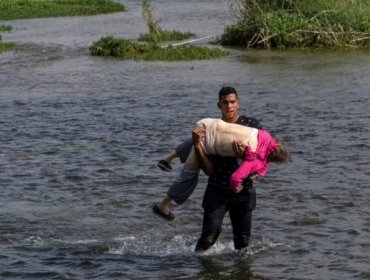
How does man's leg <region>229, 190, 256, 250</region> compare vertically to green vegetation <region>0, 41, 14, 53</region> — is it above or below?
below

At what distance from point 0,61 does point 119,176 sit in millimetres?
16024

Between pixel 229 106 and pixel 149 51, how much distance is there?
801 inches

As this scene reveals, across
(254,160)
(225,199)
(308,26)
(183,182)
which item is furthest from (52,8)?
(254,160)

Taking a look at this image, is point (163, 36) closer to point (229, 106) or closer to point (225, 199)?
point (225, 199)

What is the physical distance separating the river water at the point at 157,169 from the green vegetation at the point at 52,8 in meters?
19.3

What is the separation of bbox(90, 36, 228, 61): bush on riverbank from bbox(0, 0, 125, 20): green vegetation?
58.9ft

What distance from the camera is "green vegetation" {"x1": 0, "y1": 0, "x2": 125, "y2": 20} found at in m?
46.0

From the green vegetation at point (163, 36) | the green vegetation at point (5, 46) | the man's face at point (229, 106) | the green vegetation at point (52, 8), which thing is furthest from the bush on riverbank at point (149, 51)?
the man's face at point (229, 106)

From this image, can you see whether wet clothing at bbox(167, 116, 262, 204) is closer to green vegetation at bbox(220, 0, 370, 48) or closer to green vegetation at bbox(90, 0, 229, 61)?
green vegetation at bbox(90, 0, 229, 61)

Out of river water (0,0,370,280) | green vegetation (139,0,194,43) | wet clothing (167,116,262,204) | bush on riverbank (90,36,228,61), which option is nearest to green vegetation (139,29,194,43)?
green vegetation (139,0,194,43)

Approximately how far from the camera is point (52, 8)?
1895 inches

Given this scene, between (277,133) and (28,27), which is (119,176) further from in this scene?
(28,27)

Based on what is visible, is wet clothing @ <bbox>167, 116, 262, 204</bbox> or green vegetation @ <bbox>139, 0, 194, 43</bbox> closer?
wet clothing @ <bbox>167, 116, 262, 204</bbox>

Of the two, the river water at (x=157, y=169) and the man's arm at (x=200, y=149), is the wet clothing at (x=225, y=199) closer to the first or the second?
the man's arm at (x=200, y=149)
